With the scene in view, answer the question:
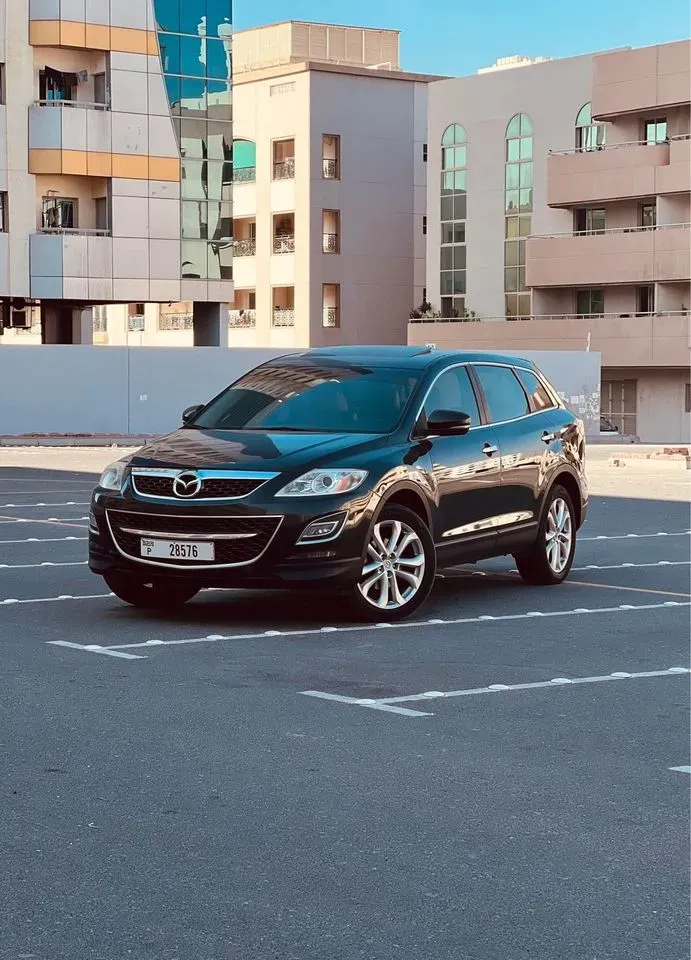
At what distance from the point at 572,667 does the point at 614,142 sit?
6104 centimetres

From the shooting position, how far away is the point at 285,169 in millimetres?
78188

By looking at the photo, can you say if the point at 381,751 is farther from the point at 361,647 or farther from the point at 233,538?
the point at 233,538

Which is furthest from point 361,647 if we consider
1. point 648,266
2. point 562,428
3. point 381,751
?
point 648,266

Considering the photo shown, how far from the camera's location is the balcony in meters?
64.6

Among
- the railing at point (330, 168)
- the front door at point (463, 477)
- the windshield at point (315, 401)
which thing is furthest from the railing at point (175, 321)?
the front door at point (463, 477)

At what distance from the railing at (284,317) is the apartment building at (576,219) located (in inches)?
268

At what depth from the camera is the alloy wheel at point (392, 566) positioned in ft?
35.4

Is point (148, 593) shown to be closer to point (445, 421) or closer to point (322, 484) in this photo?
point (322, 484)

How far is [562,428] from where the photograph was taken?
43.7ft

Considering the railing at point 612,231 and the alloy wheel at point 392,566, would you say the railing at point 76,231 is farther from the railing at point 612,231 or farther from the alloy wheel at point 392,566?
the alloy wheel at point 392,566

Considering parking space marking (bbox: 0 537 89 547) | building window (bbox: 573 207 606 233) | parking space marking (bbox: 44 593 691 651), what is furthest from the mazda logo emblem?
building window (bbox: 573 207 606 233)

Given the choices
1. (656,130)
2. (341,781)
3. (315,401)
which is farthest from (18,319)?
(341,781)

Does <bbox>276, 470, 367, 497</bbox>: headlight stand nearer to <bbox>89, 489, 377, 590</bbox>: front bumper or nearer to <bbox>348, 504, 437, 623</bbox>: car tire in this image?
<bbox>89, 489, 377, 590</bbox>: front bumper

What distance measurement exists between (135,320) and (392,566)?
75.0 m
